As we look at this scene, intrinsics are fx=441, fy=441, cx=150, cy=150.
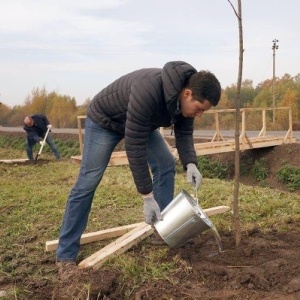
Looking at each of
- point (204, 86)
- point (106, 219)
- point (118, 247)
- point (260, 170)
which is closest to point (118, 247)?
point (118, 247)

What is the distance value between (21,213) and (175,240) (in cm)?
259

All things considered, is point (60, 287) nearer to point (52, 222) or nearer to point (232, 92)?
point (52, 222)

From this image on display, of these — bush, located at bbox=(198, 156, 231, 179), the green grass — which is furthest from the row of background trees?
the green grass

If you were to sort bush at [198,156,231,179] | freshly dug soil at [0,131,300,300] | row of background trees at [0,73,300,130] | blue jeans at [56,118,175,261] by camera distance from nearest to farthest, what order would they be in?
freshly dug soil at [0,131,300,300]
blue jeans at [56,118,175,261]
bush at [198,156,231,179]
row of background trees at [0,73,300,130]

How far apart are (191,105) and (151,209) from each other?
77 cm

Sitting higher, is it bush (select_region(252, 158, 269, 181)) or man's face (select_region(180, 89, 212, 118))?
man's face (select_region(180, 89, 212, 118))

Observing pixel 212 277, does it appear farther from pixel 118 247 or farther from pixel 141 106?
pixel 141 106

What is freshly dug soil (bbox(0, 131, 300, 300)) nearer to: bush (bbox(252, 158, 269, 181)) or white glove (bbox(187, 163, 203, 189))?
white glove (bbox(187, 163, 203, 189))

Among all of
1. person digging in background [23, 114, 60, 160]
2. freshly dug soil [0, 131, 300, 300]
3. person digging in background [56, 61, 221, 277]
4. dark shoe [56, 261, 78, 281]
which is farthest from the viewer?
person digging in background [23, 114, 60, 160]

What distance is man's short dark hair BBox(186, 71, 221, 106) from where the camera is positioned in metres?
2.68

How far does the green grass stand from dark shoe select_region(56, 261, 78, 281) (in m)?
0.07

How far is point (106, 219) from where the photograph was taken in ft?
15.6

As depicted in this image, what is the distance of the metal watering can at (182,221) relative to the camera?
300 cm

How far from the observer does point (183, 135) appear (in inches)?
135
